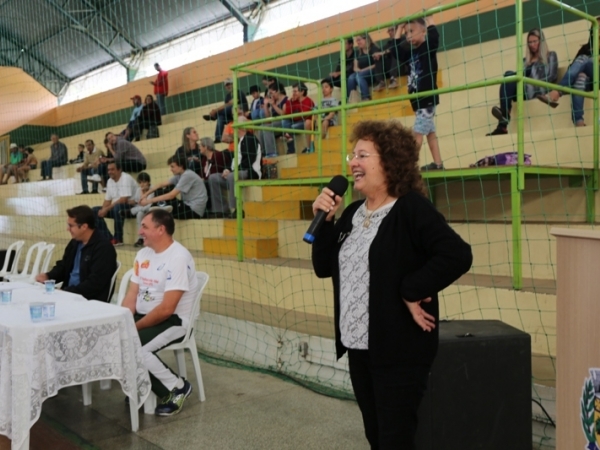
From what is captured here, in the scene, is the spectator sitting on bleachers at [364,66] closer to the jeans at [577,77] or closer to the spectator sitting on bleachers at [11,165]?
the jeans at [577,77]

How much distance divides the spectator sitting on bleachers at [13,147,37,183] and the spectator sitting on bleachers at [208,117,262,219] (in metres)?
7.89

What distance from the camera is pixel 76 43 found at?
46.2 ft

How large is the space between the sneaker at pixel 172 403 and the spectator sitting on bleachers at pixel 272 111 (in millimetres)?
3909

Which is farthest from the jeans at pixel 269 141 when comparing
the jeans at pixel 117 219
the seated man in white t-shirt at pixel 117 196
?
the jeans at pixel 117 219

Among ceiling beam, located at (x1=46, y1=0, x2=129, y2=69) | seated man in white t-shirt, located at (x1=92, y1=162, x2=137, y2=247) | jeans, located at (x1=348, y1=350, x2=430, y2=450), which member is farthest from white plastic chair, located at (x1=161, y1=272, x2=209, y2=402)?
ceiling beam, located at (x1=46, y1=0, x2=129, y2=69)

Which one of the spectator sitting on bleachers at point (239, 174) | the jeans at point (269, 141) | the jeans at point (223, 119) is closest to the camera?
the spectator sitting on bleachers at point (239, 174)

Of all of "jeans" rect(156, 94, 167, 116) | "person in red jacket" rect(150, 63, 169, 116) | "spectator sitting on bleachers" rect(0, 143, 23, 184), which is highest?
"person in red jacket" rect(150, 63, 169, 116)

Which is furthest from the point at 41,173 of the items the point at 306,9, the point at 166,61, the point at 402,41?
the point at 402,41

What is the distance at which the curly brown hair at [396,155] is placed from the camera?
74.4 inches

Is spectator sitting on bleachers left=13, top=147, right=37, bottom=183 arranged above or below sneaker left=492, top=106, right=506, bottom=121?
above

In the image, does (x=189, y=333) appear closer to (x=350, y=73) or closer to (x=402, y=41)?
(x=402, y=41)

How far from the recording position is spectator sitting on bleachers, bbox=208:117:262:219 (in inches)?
243

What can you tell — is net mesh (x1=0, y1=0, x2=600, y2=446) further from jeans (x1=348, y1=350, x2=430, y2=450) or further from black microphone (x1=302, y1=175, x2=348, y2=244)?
black microphone (x1=302, y1=175, x2=348, y2=244)

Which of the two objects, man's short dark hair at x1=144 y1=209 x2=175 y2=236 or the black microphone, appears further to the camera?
man's short dark hair at x1=144 y1=209 x2=175 y2=236
